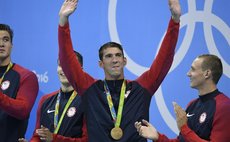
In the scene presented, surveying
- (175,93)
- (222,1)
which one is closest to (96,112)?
(175,93)

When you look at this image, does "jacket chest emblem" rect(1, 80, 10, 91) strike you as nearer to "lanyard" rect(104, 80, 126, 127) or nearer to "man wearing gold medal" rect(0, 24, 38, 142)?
"man wearing gold medal" rect(0, 24, 38, 142)

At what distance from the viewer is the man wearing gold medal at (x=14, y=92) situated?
3.85 m

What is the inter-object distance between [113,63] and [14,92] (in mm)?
891

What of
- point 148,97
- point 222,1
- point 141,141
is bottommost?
point 141,141

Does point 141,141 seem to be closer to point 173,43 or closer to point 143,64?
point 173,43

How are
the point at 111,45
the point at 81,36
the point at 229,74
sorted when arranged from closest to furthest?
the point at 111,45 → the point at 229,74 → the point at 81,36

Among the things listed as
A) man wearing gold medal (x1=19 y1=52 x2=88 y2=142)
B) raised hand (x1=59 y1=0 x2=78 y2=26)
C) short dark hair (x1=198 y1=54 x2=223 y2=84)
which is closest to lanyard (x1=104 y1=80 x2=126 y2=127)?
man wearing gold medal (x1=19 y1=52 x2=88 y2=142)

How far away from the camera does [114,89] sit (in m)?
3.52

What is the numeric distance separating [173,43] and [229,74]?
1.25 metres

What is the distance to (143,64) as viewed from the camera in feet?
15.9

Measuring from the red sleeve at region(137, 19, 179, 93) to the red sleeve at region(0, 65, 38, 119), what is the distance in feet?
2.95

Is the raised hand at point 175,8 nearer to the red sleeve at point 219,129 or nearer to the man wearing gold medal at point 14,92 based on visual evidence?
the red sleeve at point 219,129

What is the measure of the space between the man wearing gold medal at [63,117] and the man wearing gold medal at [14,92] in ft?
0.44

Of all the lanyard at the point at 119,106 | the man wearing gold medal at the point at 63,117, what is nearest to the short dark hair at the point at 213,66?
the lanyard at the point at 119,106
